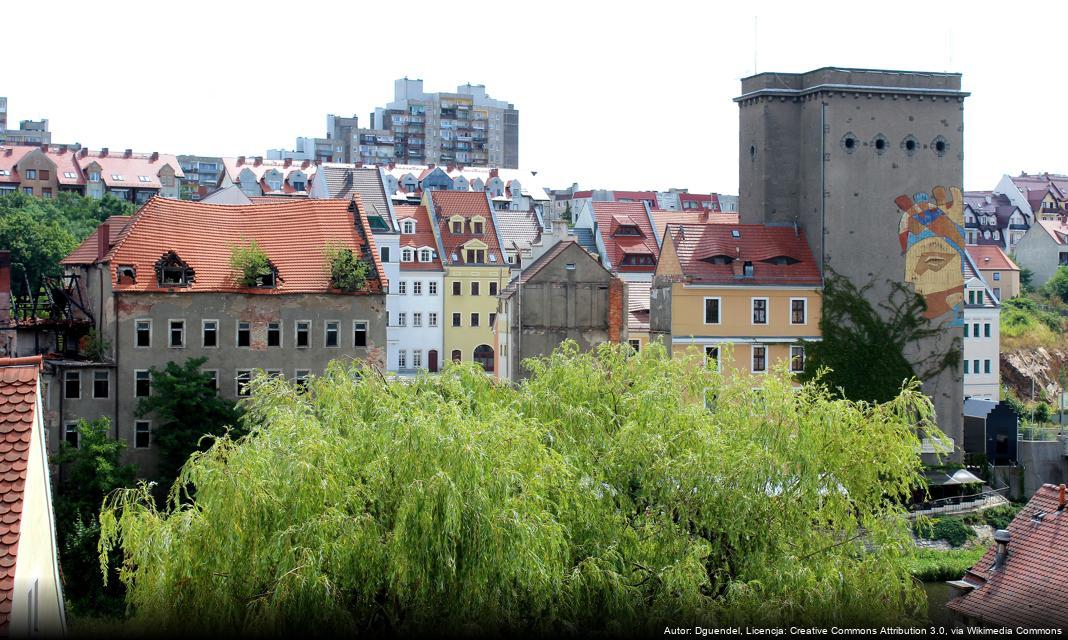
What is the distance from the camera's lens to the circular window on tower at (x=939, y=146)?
1975 inches

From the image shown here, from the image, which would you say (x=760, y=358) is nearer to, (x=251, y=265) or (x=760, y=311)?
(x=760, y=311)

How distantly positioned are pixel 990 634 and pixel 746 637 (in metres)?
5.32

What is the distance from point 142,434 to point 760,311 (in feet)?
75.1

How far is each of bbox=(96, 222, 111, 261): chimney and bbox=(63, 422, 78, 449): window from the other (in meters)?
5.99

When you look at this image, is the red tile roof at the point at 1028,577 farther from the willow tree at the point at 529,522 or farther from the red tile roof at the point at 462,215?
the red tile roof at the point at 462,215

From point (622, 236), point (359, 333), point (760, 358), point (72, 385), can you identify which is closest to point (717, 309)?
point (760, 358)

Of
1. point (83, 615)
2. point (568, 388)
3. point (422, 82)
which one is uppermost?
point (422, 82)

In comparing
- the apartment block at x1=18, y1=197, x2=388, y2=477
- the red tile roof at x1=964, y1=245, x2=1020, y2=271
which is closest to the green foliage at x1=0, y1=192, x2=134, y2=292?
the apartment block at x1=18, y1=197, x2=388, y2=477

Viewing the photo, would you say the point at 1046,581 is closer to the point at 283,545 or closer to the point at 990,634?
the point at 990,634

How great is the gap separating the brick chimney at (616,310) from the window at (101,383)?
18885mm

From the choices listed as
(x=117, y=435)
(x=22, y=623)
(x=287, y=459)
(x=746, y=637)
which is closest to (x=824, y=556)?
(x=746, y=637)

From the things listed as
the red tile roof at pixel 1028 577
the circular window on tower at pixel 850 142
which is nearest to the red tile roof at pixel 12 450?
the red tile roof at pixel 1028 577

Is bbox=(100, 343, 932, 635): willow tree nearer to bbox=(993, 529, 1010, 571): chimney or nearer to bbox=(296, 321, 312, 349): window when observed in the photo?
bbox=(993, 529, 1010, 571): chimney

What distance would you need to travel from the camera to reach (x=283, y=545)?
60.2 ft
